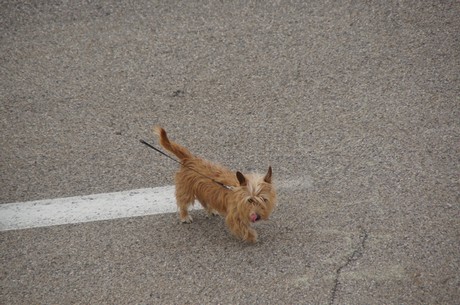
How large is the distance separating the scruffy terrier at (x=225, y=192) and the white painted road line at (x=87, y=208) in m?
0.35

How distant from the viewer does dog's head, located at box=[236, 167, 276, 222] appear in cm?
399

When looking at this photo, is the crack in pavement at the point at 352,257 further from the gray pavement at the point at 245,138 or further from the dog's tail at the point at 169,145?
the dog's tail at the point at 169,145

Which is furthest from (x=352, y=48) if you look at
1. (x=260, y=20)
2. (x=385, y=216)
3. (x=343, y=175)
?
(x=385, y=216)

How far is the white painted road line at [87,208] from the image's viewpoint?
15.2ft

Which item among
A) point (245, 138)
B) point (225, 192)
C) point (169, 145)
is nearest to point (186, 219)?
point (225, 192)

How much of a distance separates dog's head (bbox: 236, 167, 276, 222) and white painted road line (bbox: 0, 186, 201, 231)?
846 mm

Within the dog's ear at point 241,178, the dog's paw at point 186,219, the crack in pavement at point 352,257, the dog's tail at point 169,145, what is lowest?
the crack in pavement at point 352,257

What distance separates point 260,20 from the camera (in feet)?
20.8

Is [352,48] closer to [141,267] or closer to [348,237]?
[348,237]

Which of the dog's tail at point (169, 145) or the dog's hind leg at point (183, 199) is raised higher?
the dog's tail at point (169, 145)

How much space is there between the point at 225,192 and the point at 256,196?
295 millimetres

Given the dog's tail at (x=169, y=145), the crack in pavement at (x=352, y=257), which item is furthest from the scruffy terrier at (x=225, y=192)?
the crack in pavement at (x=352, y=257)

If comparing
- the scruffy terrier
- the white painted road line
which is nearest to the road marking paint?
the white painted road line

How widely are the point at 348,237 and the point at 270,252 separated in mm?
604
